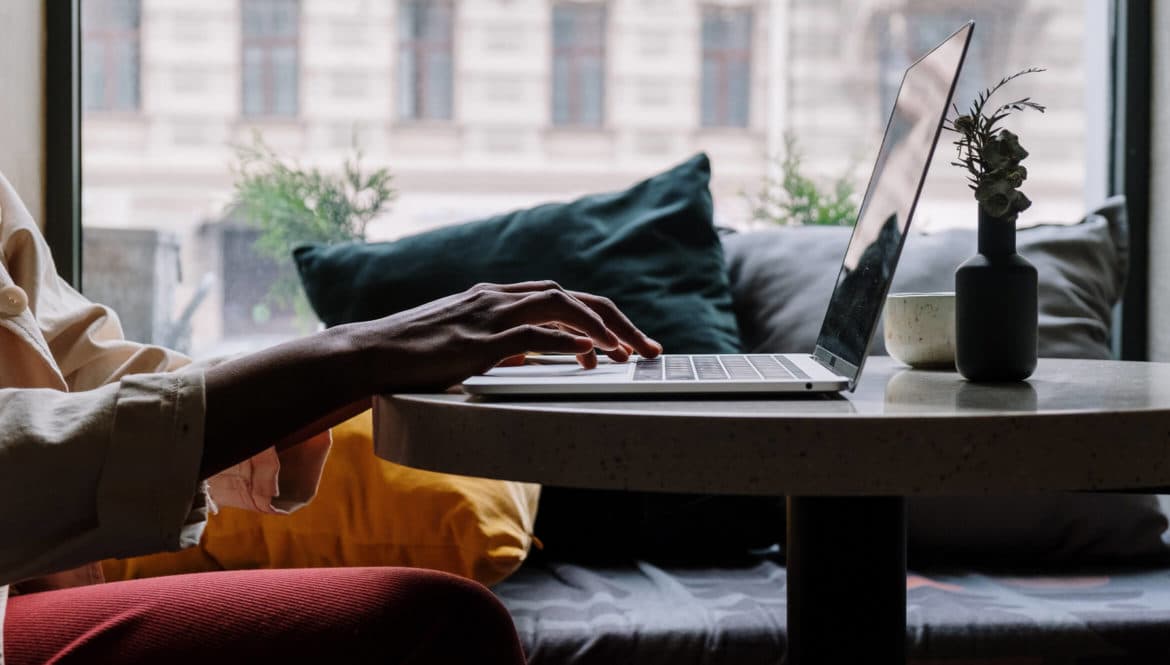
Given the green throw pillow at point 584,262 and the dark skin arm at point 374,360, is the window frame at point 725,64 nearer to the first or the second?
the green throw pillow at point 584,262

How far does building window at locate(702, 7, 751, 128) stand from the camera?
2260 mm

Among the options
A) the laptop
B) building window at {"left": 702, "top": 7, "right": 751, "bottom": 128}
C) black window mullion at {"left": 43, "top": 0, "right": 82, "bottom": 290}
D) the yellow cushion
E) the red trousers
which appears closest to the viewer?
the laptop

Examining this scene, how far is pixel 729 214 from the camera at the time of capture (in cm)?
221

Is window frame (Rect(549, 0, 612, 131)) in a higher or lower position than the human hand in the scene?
higher

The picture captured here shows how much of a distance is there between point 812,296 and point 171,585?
3.71 feet

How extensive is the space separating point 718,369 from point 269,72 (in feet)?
5.41

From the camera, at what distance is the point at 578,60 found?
7.48 ft

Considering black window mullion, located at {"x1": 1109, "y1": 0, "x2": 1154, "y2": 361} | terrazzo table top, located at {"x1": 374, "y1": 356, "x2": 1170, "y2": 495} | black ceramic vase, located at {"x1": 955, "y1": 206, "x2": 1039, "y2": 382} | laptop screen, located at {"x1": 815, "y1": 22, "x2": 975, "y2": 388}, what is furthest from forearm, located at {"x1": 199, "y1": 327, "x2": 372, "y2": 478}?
black window mullion, located at {"x1": 1109, "y1": 0, "x2": 1154, "y2": 361}

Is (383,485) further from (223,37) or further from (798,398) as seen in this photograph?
(223,37)

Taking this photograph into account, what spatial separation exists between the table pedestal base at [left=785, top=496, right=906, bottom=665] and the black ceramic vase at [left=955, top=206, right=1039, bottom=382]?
0.50 ft

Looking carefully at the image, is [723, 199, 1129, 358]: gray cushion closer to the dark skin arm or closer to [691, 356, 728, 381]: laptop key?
[691, 356, 728, 381]: laptop key

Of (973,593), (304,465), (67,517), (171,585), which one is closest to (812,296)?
(973,593)

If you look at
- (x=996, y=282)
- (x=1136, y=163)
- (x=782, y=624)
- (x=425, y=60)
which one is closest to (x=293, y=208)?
(x=425, y=60)

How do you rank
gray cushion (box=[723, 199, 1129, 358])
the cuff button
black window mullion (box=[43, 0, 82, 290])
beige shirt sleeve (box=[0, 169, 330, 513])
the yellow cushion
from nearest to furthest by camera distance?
the cuff button < beige shirt sleeve (box=[0, 169, 330, 513]) < the yellow cushion < gray cushion (box=[723, 199, 1129, 358]) < black window mullion (box=[43, 0, 82, 290])
